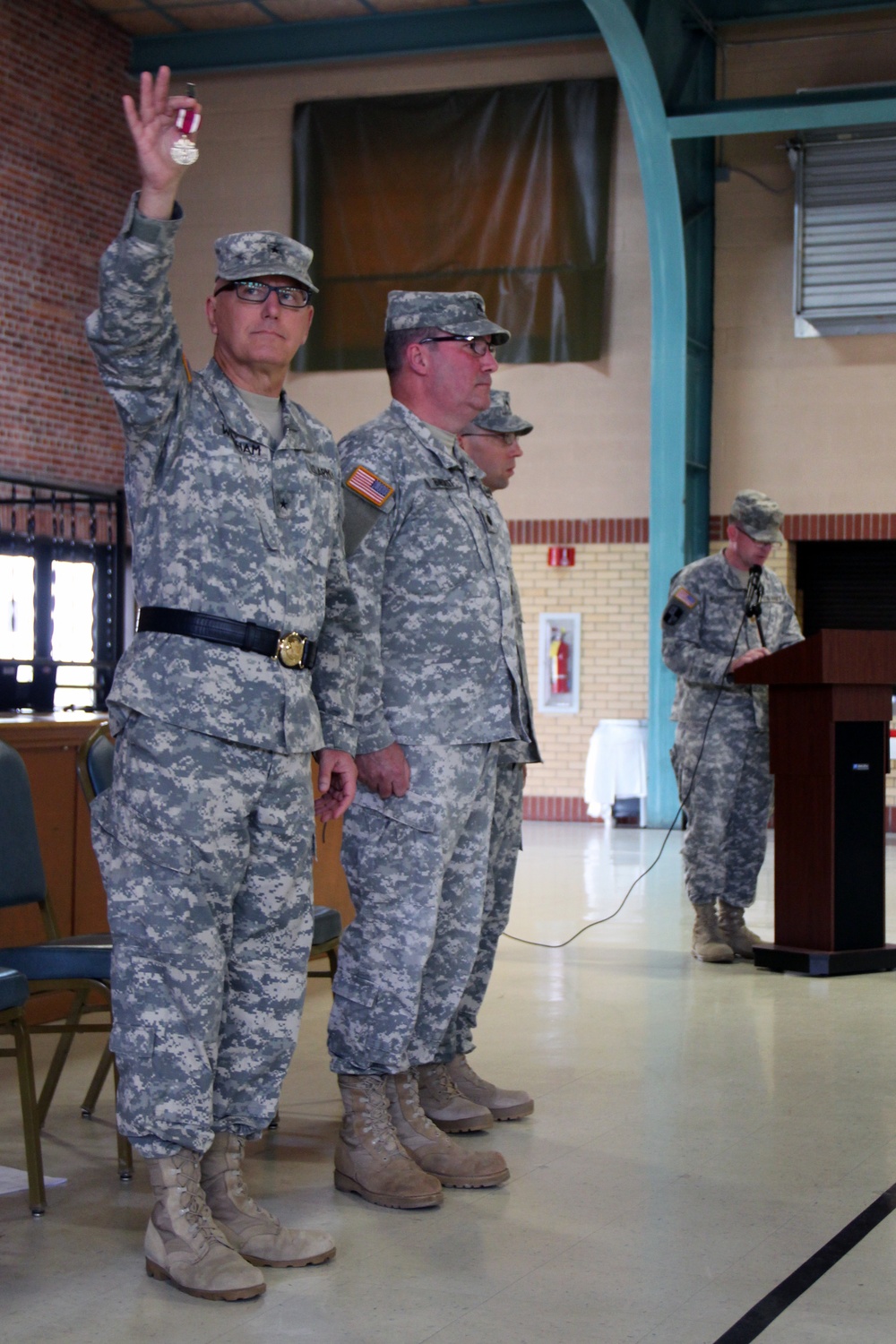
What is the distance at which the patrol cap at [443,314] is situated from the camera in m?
3.34

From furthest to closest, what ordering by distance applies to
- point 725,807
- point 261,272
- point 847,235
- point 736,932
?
point 847,235 → point 736,932 → point 725,807 → point 261,272

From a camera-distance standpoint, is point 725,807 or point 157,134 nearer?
point 157,134

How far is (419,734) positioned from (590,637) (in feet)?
31.2

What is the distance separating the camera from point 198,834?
2.59m

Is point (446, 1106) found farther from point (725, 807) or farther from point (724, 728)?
point (724, 728)

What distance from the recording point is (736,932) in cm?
616

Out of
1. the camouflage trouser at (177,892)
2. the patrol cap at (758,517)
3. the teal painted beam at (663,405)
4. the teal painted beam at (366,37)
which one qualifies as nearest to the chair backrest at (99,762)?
the camouflage trouser at (177,892)

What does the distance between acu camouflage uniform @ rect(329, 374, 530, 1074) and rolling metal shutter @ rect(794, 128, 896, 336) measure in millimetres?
9024

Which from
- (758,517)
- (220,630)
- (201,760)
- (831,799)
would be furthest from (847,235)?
(201,760)

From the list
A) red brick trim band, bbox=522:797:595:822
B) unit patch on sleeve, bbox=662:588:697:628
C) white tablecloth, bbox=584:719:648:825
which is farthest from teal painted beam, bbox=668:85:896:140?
unit patch on sleeve, bbox=662:588:697:628

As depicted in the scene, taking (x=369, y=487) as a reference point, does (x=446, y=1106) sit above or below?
below

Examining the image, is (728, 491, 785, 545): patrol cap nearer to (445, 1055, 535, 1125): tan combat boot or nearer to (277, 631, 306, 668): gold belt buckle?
(445, 1055, 535, 1125): tan combat boot

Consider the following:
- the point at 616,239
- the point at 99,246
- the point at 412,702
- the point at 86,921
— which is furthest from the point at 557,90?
the point at 412,702

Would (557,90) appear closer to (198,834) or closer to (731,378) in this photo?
(731,378)
